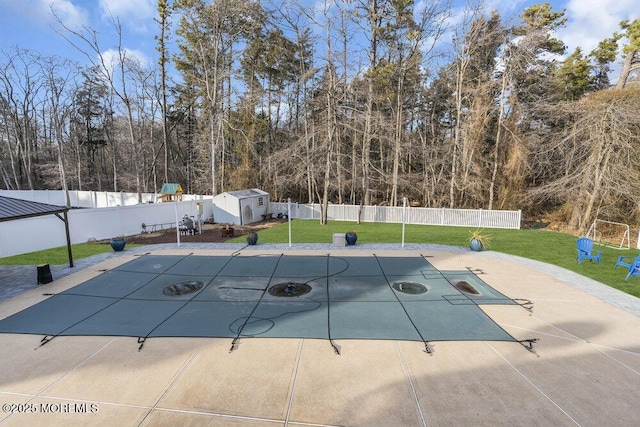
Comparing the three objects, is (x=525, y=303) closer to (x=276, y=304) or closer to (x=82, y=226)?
(x=276, y=304)

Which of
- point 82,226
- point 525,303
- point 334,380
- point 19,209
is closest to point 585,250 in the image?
point 525,303

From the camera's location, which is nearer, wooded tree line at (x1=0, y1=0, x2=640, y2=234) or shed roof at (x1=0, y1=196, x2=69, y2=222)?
shed roof at (x1=0, y1=196, x2=69, y2=222)

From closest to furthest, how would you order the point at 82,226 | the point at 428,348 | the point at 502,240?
1. the point at 428,348
2. the point at 502,240
3. the point at 82,226

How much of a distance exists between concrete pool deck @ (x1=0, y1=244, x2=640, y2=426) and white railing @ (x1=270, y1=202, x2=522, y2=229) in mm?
11065

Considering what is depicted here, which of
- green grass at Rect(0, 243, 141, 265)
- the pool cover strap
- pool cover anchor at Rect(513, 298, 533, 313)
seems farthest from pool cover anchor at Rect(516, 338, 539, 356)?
green grass at Rect(0, 243, 141, 265)

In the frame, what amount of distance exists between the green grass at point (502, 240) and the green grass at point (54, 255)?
5390mm

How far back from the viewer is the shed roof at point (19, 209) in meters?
7.27

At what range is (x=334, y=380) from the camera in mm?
4168

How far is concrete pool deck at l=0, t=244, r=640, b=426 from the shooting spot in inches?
140

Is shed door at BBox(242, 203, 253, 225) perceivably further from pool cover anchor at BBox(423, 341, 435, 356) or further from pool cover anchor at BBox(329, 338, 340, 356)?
pool cover anchor at BBox(423, 341, 435, 356)

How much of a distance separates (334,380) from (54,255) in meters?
12.5

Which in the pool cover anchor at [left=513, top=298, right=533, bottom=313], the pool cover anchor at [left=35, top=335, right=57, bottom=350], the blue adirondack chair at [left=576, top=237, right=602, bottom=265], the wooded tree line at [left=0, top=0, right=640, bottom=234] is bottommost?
the pool cover anchor at [left=35, top=335, right=57, bottom=350]

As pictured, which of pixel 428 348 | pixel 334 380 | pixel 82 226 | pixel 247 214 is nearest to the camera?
pixel 334 380

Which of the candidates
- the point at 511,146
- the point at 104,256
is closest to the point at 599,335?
the point at 104,256
